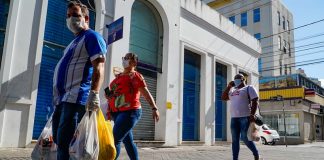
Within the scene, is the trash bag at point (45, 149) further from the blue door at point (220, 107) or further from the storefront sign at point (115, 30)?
the blue door at point (220, 107)

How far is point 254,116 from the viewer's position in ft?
18.3

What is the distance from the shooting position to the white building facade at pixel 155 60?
7.68 metres

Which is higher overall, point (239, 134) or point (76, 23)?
point (76, 23)

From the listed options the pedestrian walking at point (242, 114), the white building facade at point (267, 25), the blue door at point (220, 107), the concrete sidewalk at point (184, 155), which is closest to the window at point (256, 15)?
the white building facade at point (267, 25)

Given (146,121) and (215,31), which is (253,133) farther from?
(215,31)

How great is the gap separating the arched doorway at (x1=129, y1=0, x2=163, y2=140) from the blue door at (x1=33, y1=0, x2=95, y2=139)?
2962mm

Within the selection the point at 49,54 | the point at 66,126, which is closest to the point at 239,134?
the point at 66,126

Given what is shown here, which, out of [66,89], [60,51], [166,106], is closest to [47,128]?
[66,89]

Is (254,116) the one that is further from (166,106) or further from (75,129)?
(166,106)

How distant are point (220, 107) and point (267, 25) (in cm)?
2387

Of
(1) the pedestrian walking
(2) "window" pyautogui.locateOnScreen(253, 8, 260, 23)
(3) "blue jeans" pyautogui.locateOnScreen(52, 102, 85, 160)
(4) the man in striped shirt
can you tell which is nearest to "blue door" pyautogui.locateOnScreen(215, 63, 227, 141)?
(1) the pedestrian walking

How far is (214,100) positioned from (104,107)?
36.9 ft

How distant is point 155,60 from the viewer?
1255 centimetres

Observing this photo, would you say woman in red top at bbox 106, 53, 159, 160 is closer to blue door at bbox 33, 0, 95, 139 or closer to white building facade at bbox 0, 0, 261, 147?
white building facade at bbox 0, 0, 261, 147
